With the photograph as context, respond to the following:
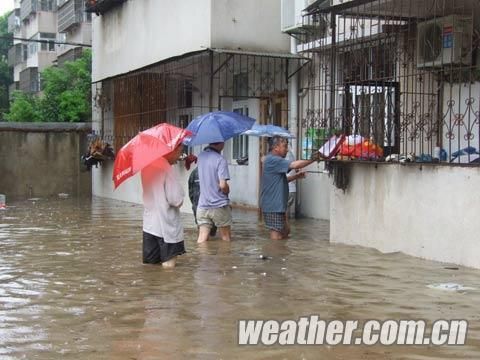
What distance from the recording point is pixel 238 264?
856cm

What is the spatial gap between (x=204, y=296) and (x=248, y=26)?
821cm

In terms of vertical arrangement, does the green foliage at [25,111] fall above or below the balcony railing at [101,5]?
below

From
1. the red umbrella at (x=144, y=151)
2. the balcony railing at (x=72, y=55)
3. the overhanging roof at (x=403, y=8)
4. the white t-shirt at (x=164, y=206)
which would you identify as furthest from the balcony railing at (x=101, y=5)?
the balcony railing at (x=72, y=55)

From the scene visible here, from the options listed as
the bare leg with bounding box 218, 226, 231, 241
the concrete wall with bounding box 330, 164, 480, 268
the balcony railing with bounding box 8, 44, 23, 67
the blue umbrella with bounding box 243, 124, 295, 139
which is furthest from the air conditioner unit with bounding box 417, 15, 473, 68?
the balcony railing with bounding box 8, 44, 23, 67

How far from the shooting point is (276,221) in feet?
35.1

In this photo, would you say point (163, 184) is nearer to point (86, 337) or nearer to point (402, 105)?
point (86, 337)

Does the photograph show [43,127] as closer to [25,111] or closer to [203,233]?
[25,111]

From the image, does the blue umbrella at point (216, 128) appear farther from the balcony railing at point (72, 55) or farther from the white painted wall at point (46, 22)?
the white painted wall at point (46, 22)

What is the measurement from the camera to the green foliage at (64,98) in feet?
94.0

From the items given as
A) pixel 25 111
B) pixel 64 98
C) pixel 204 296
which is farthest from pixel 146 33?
pixel 25 111

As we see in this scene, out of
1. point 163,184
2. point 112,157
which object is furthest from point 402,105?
point 112,157

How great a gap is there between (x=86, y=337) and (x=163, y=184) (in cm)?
311

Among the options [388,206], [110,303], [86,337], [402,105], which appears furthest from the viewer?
[402,105]

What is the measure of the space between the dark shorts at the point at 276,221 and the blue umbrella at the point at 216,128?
134 centimetres
